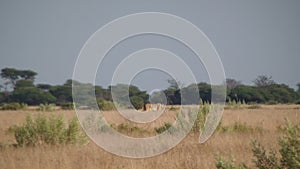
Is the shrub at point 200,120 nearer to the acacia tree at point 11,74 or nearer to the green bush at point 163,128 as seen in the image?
the green bush at point 163,128

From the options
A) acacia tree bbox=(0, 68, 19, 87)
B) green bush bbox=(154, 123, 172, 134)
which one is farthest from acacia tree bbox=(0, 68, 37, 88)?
green bush bbox=(154, 123, 172, 134)

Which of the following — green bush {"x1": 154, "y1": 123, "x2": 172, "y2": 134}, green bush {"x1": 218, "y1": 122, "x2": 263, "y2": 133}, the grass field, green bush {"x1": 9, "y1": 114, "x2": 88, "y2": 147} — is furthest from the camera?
green bush {"x1": 218, "y1": 122, "x2": 263, "y2": 133}

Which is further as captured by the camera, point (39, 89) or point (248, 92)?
point (39, 89)

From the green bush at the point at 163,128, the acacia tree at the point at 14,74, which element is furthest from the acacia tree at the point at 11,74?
the green bush at the point at 163,128

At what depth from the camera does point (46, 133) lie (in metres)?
11.7

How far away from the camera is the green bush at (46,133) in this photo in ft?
38.4

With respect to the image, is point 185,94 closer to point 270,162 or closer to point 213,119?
point 213,119

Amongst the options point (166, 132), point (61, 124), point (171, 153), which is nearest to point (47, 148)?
point (61, 124)

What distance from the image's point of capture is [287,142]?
5.86 m

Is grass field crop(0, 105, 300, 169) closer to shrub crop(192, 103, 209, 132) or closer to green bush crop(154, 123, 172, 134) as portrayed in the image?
shrub crop(192, 103, 209, 132)

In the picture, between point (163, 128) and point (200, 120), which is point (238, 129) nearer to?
point (200, 120)

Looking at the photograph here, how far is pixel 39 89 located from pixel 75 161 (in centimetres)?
5608

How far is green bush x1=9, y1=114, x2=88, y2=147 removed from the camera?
11.7 meters

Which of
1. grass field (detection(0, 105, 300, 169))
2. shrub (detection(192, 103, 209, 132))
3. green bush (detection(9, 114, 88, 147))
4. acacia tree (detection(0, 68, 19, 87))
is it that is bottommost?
grass field (detection(0, 105, 300, 169))
